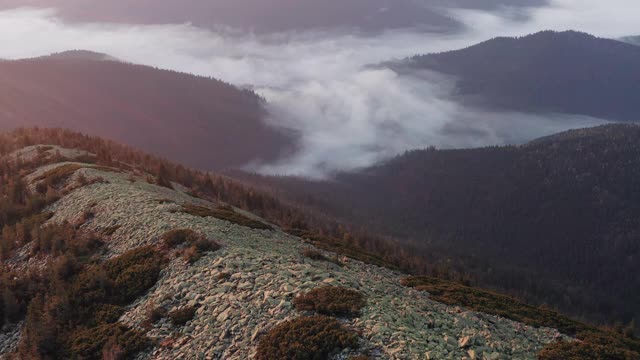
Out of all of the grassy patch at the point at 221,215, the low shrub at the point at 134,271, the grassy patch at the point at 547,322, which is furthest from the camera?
the grassy patch at the point at 221,215

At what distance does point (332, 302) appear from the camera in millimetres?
26094

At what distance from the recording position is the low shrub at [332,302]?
2552 centimetres

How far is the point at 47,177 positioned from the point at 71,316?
3056 centimetres

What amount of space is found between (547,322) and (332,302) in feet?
52.1

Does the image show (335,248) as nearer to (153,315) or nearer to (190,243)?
(190,243)

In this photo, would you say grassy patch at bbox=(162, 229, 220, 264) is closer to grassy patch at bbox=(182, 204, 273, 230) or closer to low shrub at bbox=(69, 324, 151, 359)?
low shrub at bbox=(69, 324, 151, 359)

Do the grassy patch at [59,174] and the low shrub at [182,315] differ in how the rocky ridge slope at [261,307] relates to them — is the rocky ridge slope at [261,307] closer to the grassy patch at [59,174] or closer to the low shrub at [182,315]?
the low shrub at [182,315]

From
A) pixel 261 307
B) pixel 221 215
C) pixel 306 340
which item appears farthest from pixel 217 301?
pixel 221 215

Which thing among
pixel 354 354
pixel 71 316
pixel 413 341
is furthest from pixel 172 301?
pixel 413 341

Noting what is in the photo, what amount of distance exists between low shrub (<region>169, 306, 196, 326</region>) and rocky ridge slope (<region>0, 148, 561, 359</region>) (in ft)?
0.65

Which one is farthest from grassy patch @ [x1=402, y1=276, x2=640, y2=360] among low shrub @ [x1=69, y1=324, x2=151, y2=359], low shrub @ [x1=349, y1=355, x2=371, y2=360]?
low shrub @ [x1=69, y1=324, x2=151, y2=359]

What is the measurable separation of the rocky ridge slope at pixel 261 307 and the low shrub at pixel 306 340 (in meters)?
0.50

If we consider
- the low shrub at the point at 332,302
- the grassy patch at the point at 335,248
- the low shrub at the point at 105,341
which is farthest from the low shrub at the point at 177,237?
the grassy patch at the point at 335,248

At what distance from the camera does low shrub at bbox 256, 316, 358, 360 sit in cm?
2241
